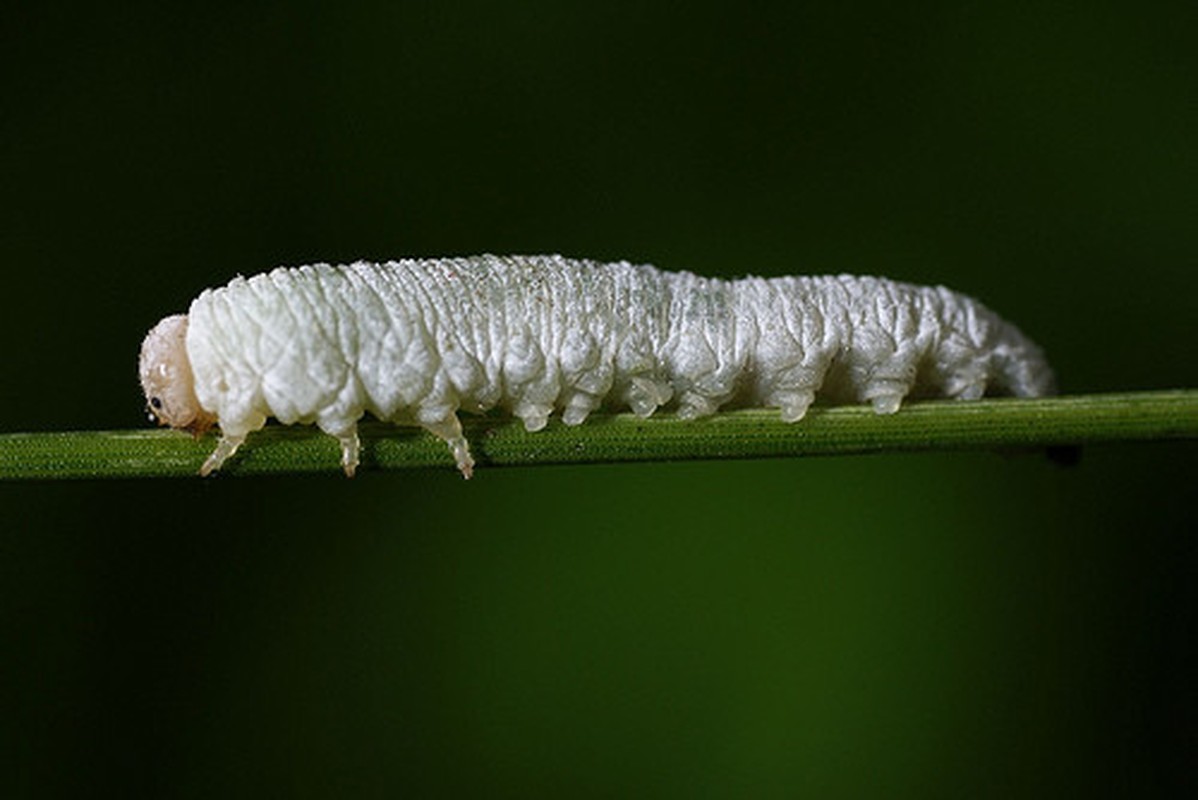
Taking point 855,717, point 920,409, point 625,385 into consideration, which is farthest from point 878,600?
point 920,409

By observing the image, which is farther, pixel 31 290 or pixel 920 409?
pixel 31 290

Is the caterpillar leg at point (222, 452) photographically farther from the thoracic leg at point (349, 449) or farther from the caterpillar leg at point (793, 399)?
the caterpillar leg at point (793, 399)

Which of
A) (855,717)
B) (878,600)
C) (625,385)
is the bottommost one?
(855,717)

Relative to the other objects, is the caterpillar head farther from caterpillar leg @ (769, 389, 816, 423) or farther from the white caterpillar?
caterpillar leg @ (769, 389, 816, 423)

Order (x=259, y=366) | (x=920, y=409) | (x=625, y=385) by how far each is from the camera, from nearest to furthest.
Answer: (x=920, y=409), (x=259, y=366), (x=625, y=385)

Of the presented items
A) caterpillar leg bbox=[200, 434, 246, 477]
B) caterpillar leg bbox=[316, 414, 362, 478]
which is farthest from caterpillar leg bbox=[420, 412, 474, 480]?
caterpillar leg bbox=[200, 434, 246, 477]

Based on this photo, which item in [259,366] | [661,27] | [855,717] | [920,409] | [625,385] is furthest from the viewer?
[661,27]

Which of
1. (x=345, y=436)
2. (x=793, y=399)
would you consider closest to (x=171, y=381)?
(x=345, y=436)

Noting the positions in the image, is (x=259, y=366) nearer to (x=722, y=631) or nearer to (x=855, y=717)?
(x=722, y=631)
